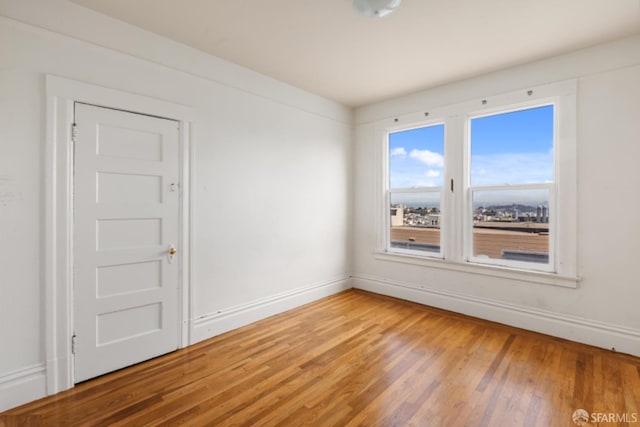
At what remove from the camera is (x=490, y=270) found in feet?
11.6

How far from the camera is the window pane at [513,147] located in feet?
10.6

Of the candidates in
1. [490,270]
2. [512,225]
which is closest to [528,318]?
[490,270]

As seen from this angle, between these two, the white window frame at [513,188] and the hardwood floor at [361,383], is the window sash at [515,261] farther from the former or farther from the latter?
the hardwood floor at [361,383]

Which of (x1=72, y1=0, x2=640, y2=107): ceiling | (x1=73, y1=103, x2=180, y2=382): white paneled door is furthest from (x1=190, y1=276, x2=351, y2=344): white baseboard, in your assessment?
(x1=72, y1=0, x2=640, y2=107): ceiling

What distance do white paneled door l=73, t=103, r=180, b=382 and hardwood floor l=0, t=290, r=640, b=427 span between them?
0.23 metres

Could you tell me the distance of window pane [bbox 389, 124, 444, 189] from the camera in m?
4.02

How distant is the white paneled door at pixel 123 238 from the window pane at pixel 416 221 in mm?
2919

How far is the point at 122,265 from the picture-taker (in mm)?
2502

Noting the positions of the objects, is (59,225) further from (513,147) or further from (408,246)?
(513,147)

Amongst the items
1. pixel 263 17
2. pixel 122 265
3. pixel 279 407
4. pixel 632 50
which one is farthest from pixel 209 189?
pixel 632 50

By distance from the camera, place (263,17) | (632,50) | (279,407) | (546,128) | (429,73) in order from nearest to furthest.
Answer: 1. (279,407)
2. (263,17)
3. (632,50)
4. (546,128)
5. (429,73)

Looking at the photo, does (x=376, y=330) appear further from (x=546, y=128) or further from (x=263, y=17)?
(x=263, y=17)

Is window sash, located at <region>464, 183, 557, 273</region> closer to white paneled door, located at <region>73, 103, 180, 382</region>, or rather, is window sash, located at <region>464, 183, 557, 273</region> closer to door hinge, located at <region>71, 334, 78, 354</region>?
white paneled door, located at <region>73, 103, 180, 382</region>

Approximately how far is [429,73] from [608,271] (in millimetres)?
2620
